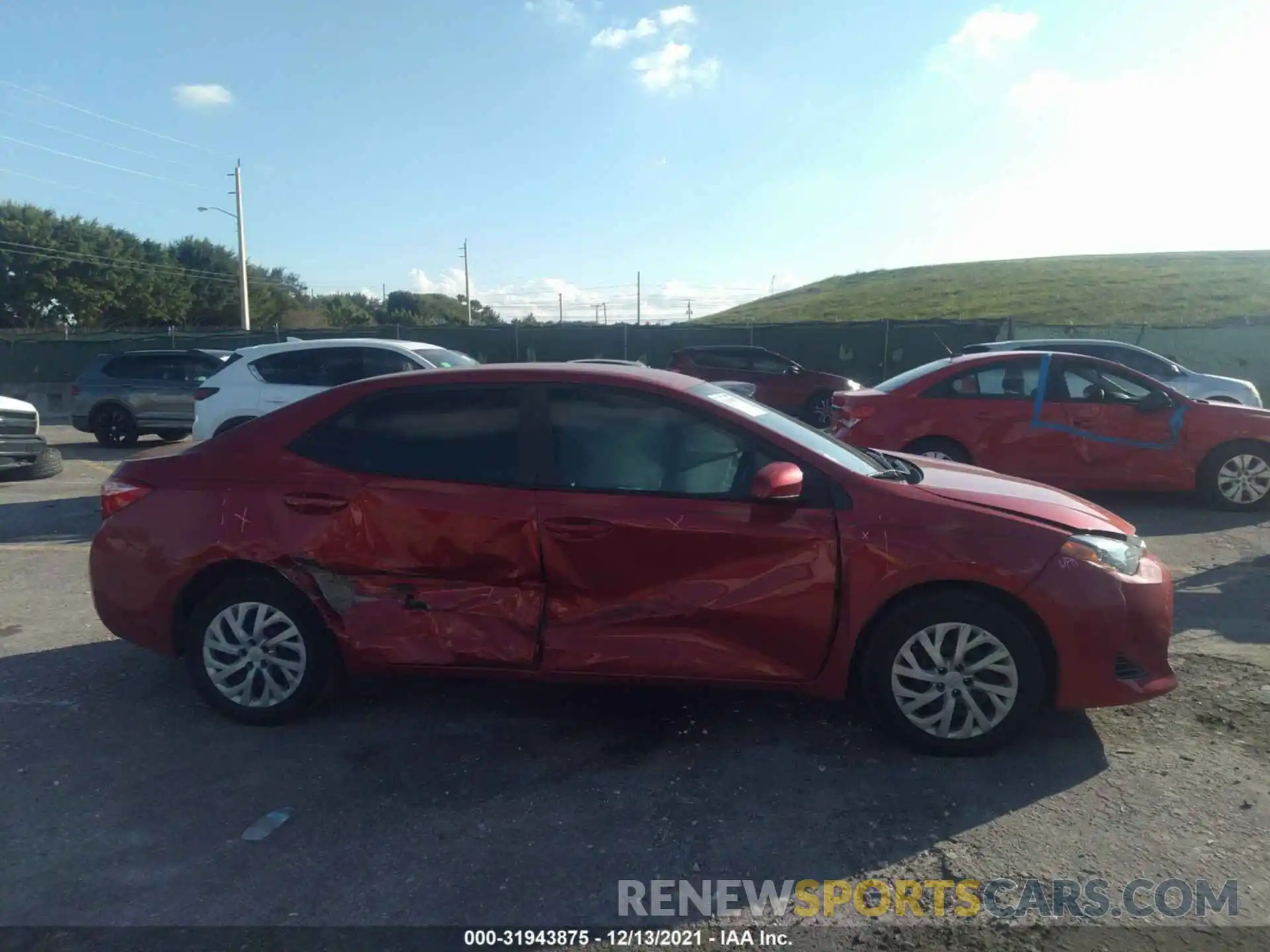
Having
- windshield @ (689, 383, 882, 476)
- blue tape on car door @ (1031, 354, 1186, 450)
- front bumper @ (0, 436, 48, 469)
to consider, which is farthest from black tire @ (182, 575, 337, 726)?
front bumper @ (0, 436, 48, 469)

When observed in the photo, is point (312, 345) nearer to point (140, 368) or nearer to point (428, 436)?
point (428, 436)

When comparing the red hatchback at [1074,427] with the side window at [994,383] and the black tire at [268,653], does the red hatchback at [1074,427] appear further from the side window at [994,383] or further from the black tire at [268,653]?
the black tire at [268,653]

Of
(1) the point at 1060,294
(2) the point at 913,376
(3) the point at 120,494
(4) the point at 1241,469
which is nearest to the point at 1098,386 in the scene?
(4) the point at 1241,469

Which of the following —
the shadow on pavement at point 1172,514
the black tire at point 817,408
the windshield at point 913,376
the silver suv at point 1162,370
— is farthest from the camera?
the black tire at point 817,408

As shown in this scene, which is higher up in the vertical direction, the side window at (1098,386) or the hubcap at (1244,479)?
the side window at (1098,386)

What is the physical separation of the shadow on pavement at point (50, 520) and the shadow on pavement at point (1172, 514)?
9.31 metres

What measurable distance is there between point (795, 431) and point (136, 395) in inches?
612

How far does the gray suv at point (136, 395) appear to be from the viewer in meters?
17.0

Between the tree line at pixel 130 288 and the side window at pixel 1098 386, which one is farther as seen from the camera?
the tree line at pixel 130 288

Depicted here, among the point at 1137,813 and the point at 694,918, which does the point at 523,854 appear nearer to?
the point at 694,918

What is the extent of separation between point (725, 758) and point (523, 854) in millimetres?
1075

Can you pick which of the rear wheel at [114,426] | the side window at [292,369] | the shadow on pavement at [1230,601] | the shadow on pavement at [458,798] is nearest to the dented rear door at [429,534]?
the shadow on pavement at [458,798]

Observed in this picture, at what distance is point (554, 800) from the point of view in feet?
12.6

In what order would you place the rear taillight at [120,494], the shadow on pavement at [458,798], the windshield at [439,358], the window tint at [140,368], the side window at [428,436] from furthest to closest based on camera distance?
the window tint at [140,368], the windshield at [439,358], the rear taillight at [120,494], the side window at [428,436], the shadow on pavement at [458,798]
